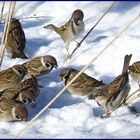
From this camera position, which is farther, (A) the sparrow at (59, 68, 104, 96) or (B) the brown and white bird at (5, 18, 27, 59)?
(B) the brown and white bird at (5, 18, 27, 59)

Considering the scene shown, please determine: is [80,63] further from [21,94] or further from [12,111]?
[12,111]

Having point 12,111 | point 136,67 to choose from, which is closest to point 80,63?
point 136,67

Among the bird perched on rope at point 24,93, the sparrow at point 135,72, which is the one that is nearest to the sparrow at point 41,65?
the bird perched on rope at point 24,93

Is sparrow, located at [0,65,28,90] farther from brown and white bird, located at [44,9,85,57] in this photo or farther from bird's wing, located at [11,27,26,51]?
brown and white bird, located at [44,9,85,57]

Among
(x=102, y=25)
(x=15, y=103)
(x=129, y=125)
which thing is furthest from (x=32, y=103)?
(x=102, y=25)

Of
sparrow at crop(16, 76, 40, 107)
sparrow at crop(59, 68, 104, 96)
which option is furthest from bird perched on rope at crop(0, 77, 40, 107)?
sparrow at crop(59, 68, 104, 96)

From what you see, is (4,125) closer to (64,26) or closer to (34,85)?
(34,85)
